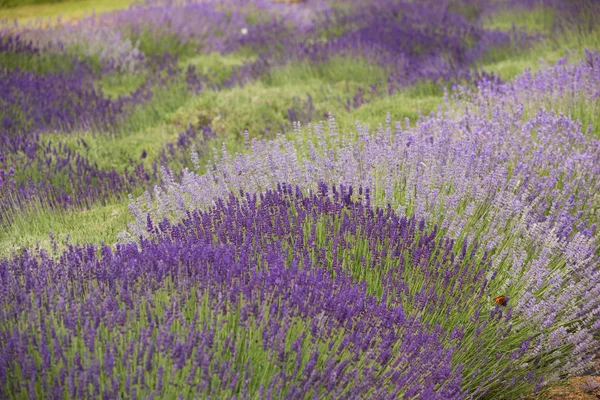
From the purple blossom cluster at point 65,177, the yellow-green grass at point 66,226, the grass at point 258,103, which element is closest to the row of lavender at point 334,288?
the yellow-green grass at point 66,226

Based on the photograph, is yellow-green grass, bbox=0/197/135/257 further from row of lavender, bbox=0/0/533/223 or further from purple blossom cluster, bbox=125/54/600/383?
purple blossom cluster, bbox=125/54/600/383

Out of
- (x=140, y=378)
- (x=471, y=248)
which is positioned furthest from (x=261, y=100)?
(x=140, y=378)

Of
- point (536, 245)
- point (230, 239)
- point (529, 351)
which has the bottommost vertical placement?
point (529, 351)

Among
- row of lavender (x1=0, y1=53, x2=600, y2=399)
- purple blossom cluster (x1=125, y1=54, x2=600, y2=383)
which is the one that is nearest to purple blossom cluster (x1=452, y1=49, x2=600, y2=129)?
purple blossom cluster (x1=125, y1=54, x2=600, y2=383)

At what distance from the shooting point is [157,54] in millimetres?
9219

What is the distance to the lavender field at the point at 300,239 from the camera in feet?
7.48

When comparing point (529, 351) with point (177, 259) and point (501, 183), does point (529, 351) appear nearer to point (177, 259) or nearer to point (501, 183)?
point (501, 183)

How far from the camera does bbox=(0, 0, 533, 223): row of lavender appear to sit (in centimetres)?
534

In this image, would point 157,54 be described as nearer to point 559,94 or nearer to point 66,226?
point 66,226

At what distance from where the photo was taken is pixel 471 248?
3330mm

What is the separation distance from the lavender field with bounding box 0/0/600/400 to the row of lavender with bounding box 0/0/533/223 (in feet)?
0.16

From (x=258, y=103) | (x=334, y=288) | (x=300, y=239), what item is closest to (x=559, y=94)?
(x=258, y=103)

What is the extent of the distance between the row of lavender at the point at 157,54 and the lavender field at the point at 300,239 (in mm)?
50

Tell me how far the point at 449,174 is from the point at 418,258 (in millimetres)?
851
